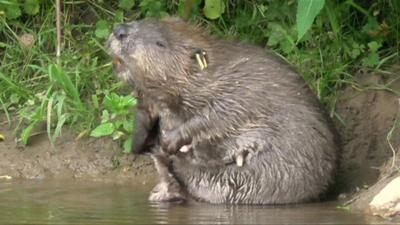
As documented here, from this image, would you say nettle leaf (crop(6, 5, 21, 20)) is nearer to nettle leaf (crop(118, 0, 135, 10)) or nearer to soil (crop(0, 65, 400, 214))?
nettle leaf (crop(118, 0, 135, 10))

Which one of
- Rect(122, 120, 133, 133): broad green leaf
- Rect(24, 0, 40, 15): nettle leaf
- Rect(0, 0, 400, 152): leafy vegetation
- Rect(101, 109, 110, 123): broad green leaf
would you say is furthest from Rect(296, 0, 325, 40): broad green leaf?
Rect(24, 0, 40, 15): nettle leaf

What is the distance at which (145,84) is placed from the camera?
6.26 metres

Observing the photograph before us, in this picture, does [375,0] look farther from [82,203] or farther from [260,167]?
[82,203]

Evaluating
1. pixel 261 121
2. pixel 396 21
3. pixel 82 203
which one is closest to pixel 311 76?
pixel 396 21

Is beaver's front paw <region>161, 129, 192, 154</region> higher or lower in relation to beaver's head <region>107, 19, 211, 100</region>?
lower

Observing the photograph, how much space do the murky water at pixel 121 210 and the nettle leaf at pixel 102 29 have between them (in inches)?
47.8

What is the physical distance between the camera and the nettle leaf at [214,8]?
25.1 feet

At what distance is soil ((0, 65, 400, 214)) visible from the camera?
6895 mm

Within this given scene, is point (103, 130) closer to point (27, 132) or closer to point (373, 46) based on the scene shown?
point (27, 132)

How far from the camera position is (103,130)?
277 inches

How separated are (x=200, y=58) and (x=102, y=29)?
1562 mm

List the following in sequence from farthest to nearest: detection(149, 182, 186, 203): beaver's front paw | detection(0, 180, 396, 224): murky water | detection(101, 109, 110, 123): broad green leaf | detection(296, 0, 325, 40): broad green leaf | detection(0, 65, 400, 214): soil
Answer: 1. detection(101, 109, 110, 123): broad green leaf
2. detection(0, 65, 400, 214): soil
3. detection(149, 182, 186, 203): beaver's front paw
4. detection(296, 0, 325, 40): broad green leaf
5. detection(0, 180, 396, 224): murky water

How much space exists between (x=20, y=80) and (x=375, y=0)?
2220 millimetres

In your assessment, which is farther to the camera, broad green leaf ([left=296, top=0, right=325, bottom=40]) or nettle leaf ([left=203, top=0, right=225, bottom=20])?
nettle leaf ([left=203, top=0, right=225, bottom=20])
